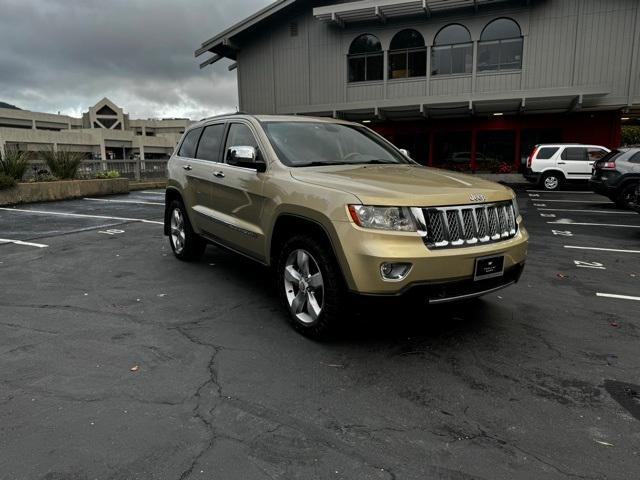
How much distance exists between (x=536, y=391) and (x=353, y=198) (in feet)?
5.80

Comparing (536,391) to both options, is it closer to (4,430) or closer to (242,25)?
(4,430)

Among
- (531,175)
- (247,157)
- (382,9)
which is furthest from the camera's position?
(382,9)

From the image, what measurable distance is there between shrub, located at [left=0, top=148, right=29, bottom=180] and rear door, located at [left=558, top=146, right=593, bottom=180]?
17850 mm

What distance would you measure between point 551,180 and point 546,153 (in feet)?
3.38

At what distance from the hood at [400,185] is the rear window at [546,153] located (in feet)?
50.7

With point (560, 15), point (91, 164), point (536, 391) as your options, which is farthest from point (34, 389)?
point (560, 15)

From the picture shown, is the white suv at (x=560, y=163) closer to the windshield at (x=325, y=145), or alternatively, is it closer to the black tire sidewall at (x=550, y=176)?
the black tire sidewall at (x=550, y=176)

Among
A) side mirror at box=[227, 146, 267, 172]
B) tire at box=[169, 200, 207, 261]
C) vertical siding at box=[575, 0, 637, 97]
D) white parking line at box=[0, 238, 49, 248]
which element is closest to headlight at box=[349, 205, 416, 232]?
side mirror at box=[227, 146, 267, 172]

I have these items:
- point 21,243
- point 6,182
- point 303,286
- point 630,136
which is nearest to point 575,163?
point 303,286

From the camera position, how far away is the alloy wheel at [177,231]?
645 cm

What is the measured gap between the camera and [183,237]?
6402mm

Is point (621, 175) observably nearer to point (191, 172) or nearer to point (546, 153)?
point (546, 153)

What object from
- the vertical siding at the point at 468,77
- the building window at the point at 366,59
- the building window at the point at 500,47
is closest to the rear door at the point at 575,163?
the vertical siding at the point at 468,77

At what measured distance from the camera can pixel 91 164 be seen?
1647 centimetres
